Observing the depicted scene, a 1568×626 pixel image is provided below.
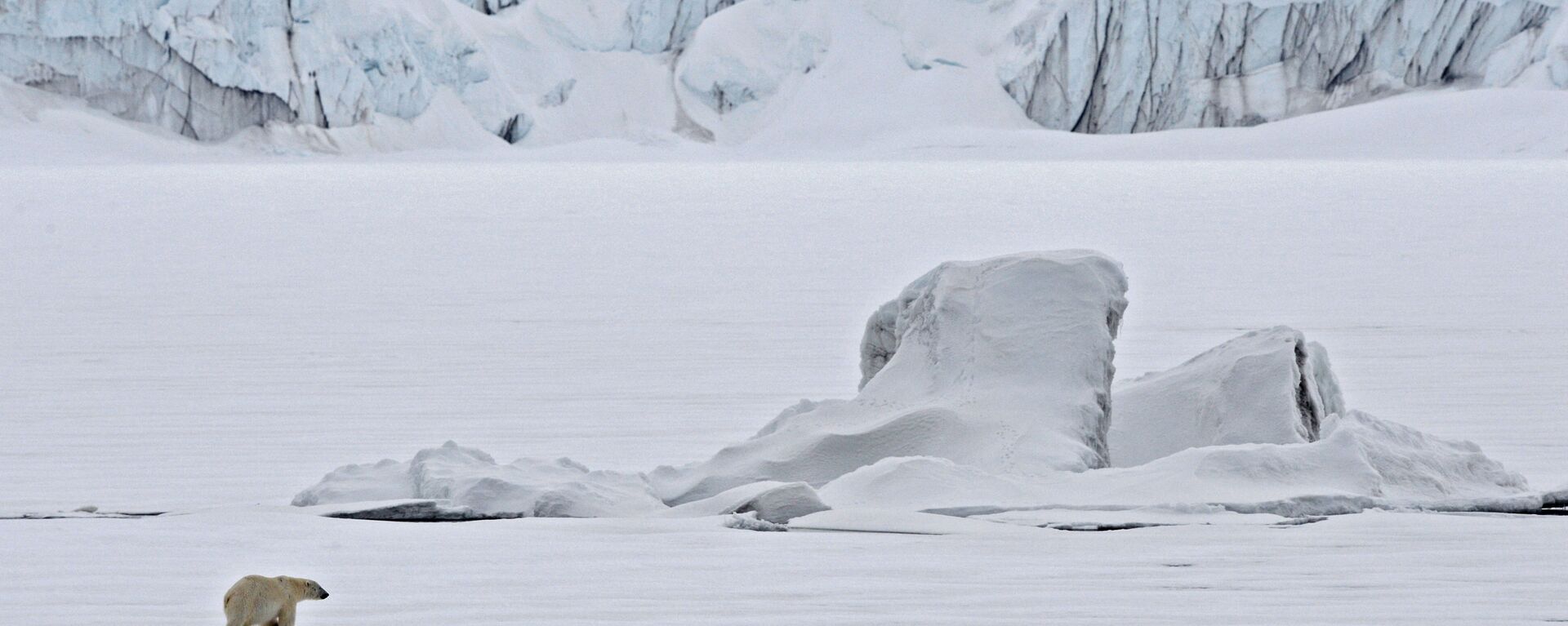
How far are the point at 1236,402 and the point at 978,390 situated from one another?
0.94 meters

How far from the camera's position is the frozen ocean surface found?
7.33m

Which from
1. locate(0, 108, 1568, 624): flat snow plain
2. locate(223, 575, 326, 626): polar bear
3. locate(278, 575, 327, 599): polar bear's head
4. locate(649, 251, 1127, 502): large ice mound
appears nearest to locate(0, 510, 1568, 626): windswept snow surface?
locate(0, 108, 1568, 624): flat snow plain

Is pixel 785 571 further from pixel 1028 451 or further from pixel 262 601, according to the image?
pixel 1028 451

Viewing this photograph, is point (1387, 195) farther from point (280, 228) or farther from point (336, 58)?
point (336, 58)

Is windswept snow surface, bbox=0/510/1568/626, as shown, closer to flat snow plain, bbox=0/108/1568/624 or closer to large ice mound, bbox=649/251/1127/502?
flat snow plain, bbox=0/108/1568/624

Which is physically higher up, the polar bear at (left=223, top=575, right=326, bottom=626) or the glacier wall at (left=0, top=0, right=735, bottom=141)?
the glacier wall at (left=0, top=0, right=735, bottom=141)

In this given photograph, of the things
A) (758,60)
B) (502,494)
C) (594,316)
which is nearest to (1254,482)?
(502,494)

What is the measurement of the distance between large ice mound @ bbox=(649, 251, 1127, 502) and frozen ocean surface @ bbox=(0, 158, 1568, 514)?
2.70 ft

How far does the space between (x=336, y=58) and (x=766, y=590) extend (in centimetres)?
5935

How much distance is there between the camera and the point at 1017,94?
71.7 meters

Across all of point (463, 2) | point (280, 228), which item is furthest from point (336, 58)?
point (280, 228)

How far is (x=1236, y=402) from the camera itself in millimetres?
6363

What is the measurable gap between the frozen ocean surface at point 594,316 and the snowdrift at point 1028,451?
0.70 m

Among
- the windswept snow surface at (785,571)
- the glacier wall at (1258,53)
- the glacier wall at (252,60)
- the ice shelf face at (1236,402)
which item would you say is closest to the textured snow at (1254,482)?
the windswept snow surface at (785,571)
